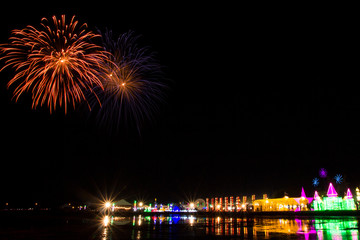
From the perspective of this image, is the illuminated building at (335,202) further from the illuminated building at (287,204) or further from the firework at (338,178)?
the firework at (338,178)

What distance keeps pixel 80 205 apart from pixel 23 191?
72.0ft

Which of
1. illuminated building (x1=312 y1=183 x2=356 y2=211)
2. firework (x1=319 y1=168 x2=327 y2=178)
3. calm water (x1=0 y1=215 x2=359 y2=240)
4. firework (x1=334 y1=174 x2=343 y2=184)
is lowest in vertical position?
calm water (x1=0 y1=215 x2=359 y2=240)

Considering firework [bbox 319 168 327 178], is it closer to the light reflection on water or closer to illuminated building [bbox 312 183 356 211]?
illuminated building [bbox 312 183 356 211]

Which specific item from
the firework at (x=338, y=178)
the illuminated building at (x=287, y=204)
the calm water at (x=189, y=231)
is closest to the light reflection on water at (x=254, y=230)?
the calm water at (x=189, y=231)

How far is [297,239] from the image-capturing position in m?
13.4

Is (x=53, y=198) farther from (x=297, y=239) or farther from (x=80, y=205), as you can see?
(x=297, y=239)

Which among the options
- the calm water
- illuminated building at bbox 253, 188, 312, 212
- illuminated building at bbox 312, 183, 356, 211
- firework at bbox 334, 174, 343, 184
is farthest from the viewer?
illuminated building at bbox 253, 188, 312, 212

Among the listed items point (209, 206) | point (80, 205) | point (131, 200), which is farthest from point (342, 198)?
point (131, 200)

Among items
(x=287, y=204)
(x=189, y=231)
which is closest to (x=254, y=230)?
(x=189, y=231)

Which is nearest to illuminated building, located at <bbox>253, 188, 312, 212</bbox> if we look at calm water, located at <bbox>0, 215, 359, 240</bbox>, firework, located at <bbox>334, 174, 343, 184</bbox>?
firework, located at <bbox>334, 174, 343, 184</bbox>

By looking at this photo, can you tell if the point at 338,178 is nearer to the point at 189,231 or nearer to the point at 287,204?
the point at 287,204

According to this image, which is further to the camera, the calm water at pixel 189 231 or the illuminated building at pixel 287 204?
the illuminated building at pixel 287 204

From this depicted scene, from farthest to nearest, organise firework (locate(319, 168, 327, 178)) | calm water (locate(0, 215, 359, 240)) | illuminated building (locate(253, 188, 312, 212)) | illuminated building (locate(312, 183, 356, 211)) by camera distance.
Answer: firework (locate(319, 168, 327, 178))
illuminated building (locate(253, 188, 312, 212))
illuminated building (locate(312, 183, 356, 211))
calm water (locate(0, 215, 359, 240))

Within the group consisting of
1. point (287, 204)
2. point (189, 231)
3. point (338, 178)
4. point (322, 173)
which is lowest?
point (189, 231)
